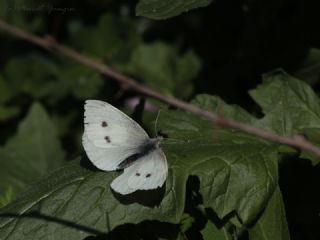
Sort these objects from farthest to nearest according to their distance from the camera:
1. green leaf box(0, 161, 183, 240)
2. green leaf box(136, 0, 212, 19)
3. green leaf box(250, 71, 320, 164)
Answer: green leaf box(250, 71, 320, 164) → green leaf box(136, 0, 212, 19) → green leaf box(0, 161, 183, 240)

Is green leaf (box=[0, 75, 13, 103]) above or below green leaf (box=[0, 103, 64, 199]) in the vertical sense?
above

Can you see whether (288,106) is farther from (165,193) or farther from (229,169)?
(165,193)

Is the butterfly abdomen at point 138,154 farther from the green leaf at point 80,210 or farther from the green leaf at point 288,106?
the green leaf at point 288,106

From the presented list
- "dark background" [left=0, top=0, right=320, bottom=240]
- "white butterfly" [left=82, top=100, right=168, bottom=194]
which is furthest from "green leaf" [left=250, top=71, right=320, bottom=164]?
"white butterfly" [left=82, top=100, right=168, bottom=194]

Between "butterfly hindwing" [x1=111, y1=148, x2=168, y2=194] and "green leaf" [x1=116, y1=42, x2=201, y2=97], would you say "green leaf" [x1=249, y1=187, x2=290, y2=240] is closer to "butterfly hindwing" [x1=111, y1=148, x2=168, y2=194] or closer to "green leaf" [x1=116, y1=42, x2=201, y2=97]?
"butterfly hindwing" [x1=111, y1=148, x2=168, y2=194]

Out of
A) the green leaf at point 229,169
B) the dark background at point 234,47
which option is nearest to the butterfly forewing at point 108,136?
the green leaf at point 229,169

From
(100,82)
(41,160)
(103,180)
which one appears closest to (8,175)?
(41,160)

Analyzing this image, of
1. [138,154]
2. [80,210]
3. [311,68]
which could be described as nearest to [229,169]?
[138,154]
